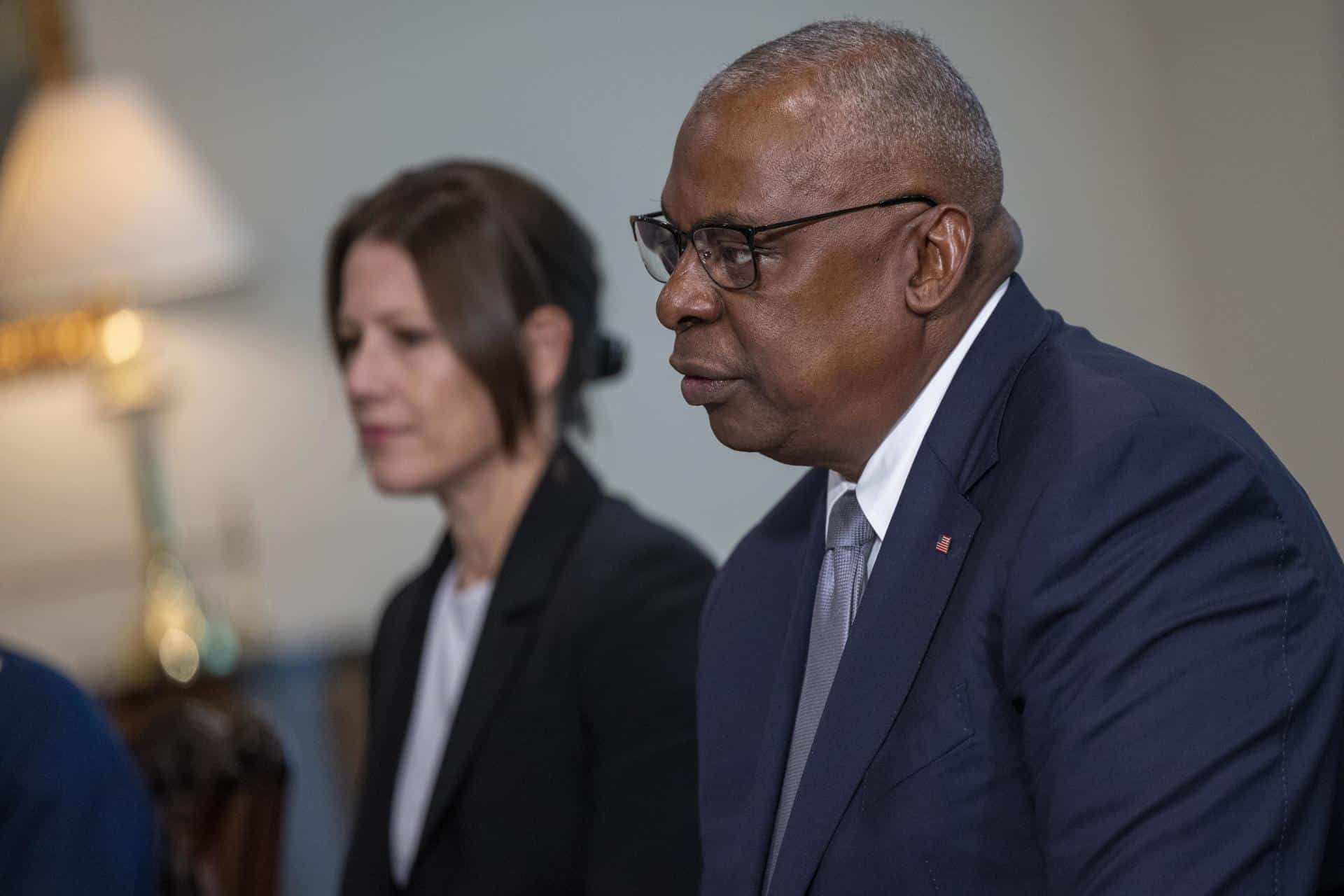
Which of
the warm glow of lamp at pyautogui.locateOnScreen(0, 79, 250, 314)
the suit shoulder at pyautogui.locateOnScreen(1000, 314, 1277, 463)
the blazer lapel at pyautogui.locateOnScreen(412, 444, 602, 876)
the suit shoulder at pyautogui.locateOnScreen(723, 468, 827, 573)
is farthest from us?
the warm glow of lamp at pyautogui.locateOnScreen(0, 79, 250, 314)

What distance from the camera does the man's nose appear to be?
4.21ft

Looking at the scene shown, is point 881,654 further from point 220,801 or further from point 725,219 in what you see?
point 220,801

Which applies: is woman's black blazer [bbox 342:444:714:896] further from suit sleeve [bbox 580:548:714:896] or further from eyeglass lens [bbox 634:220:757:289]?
eyeglass lens [bbox 634:220:757:289]

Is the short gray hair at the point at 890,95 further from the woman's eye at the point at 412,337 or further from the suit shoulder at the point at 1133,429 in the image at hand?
the woman's eye at the point at 412,337

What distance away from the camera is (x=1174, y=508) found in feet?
3.56

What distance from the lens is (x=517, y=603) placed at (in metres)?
2.11

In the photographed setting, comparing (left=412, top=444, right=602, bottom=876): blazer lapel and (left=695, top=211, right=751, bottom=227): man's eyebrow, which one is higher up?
(left=695, top=211, right=751, bottom=227): man's eyebrow

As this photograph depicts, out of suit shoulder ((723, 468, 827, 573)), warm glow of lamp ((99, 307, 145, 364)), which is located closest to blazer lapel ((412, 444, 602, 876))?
suit shoulder ((723, 468, 827, 573))

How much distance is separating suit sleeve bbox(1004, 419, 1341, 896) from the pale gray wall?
2.15 m

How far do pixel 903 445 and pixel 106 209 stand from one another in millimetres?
2888

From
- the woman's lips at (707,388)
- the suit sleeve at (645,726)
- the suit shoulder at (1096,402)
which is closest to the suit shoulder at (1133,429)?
the suit shoulder at (1096,402)

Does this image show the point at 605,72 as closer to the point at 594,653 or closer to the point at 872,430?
the point at 594,653

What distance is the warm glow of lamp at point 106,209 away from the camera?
3633 mm

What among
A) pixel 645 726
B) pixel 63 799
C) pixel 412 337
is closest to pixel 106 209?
pixel 412 337
